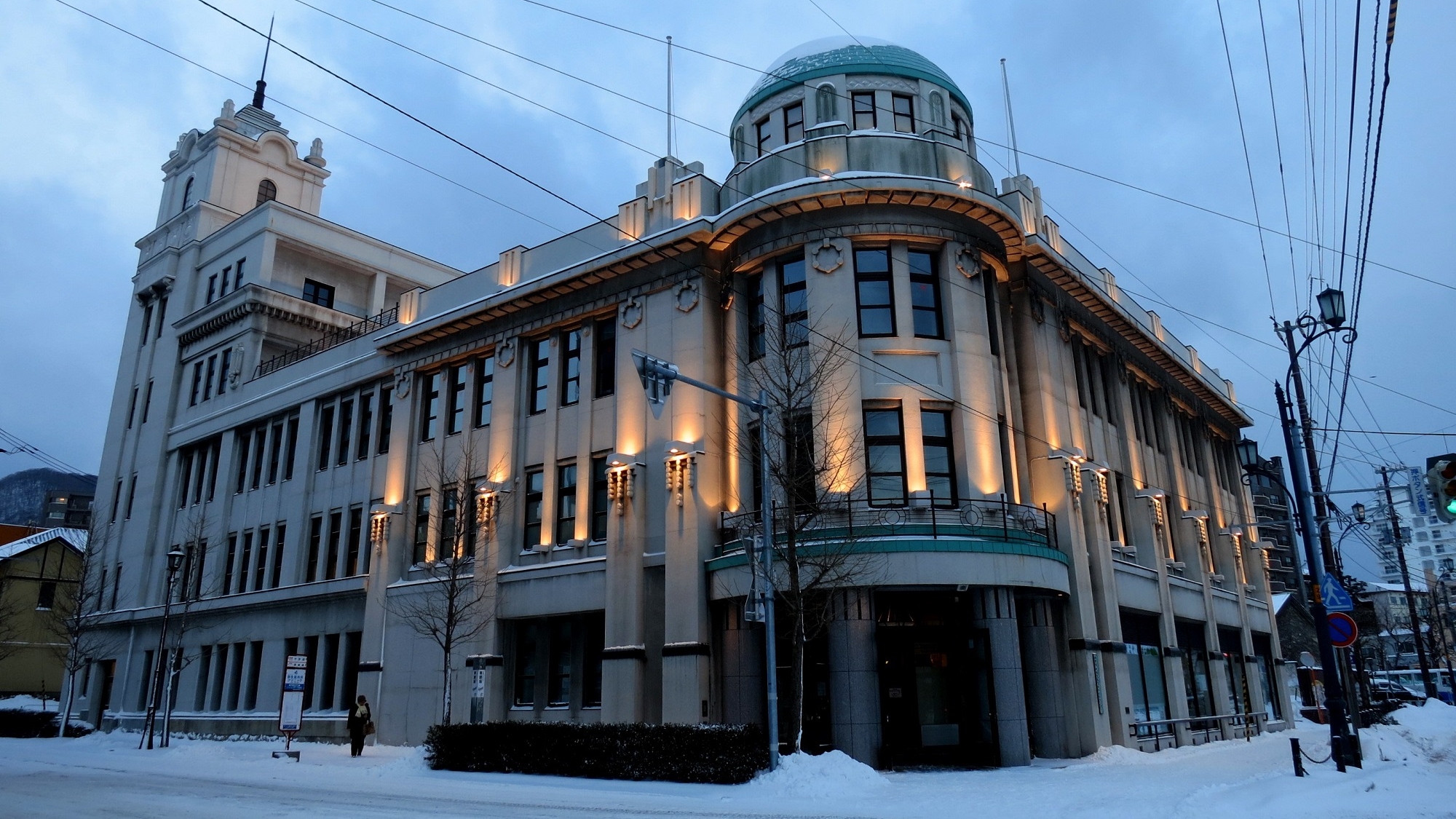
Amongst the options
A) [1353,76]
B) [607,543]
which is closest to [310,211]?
[607,543]

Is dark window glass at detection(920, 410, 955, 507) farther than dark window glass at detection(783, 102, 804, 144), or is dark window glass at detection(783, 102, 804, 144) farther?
dark window glass at detection(783, 102, 804, 144)

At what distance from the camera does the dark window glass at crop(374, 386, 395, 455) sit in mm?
36031

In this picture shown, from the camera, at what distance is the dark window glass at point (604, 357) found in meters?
29.7

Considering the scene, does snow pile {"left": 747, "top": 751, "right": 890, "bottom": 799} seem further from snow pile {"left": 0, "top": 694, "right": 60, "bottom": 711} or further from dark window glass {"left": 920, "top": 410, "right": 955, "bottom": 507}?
snow pile {"left": 0, "top": 694, "right": 60, "bottom": 711}

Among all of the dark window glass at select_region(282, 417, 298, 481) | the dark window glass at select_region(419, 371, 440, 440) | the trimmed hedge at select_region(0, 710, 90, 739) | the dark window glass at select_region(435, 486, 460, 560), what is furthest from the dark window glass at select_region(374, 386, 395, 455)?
the trimmed hedge at select_region(0, 710, 90, 739)

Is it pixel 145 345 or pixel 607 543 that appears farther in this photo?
pixel 145 345

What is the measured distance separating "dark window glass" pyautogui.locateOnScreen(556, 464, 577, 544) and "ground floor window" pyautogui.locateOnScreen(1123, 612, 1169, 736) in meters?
16.4

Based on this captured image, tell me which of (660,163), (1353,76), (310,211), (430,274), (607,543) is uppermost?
(310,211)

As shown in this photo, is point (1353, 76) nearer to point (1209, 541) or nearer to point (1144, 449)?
point (1144, 449)

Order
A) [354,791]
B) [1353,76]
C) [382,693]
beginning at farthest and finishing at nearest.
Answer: [382,693], [354,791], [1353,76]

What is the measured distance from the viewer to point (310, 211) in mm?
54531

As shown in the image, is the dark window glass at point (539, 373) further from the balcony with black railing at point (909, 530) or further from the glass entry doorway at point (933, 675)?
the glass entry doorway at point (933, 675)

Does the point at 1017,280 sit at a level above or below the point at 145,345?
below

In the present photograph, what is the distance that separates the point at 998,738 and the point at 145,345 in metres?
47.8
